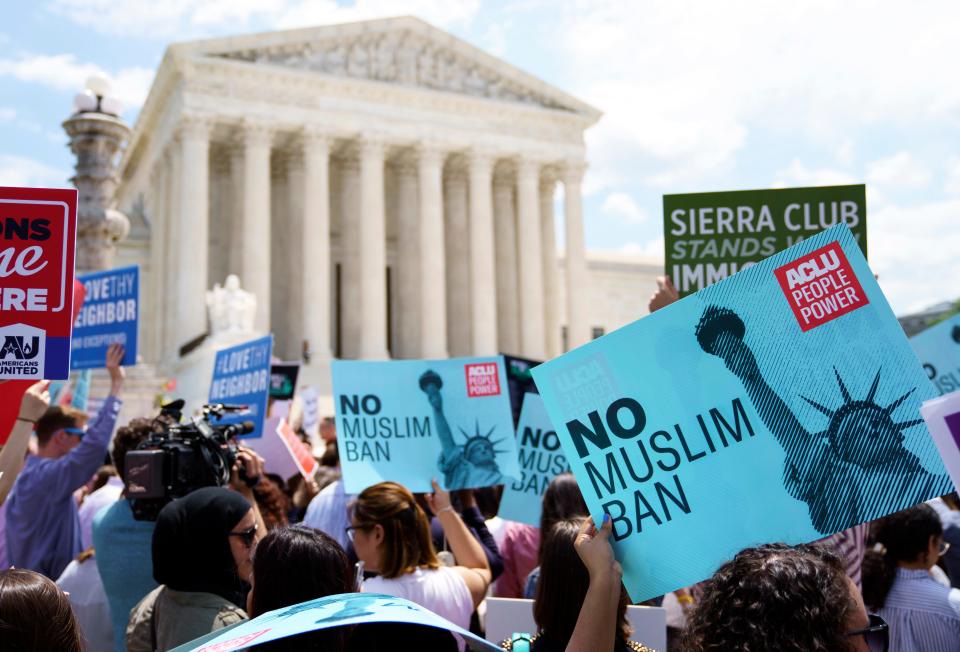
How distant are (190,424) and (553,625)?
262 centimetres

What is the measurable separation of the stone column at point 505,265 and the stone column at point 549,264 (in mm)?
1537

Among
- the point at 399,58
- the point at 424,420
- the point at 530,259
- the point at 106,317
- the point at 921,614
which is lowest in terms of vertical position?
the point at 921,614

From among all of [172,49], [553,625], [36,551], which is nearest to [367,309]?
[172,49]

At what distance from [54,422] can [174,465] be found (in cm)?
238

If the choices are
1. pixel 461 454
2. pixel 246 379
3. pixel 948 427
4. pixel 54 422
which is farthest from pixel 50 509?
pixel 948 427

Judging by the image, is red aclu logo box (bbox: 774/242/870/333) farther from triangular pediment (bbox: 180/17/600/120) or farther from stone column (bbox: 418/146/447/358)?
stone column (bbox: 418/146/447/358)

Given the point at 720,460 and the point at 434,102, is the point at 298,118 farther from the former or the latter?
the point at 720,460

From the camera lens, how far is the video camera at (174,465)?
15.9 ft

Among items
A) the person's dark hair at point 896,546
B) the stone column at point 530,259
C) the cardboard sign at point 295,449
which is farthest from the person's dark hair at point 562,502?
the stone column at point 530,259

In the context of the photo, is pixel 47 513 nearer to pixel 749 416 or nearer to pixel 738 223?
pixel 749 416

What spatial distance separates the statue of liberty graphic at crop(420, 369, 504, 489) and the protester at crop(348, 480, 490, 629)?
61.7 inches

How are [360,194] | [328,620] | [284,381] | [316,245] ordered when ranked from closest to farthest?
[328,620], [284,381], [316,245], [360,194]

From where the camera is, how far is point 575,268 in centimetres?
4569

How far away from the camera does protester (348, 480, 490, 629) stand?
455 cm
